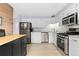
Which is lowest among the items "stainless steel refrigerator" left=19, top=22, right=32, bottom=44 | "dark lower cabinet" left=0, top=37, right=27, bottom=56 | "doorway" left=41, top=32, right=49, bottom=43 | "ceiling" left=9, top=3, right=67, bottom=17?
"doorway" left=41, top=32, right=49, bottom=43

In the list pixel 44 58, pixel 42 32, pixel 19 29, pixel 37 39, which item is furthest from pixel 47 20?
pixel 44 58

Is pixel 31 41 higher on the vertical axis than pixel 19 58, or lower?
lower

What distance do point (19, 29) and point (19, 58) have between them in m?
8.93

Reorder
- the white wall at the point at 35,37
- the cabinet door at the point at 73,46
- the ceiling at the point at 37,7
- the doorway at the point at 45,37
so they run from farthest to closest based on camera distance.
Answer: the doorway at the point at 45,37
the white wall at the point at 35,37
the ceiling at the point at 37,7
the cabinet door at the point at 73,46

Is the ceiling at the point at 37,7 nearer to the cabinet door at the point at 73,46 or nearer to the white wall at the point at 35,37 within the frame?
the cabinet door at the point at 73,46

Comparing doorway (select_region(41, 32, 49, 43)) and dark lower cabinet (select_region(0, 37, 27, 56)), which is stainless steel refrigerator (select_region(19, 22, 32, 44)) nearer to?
→ doorway (select_region(41, 32, 49, 43))

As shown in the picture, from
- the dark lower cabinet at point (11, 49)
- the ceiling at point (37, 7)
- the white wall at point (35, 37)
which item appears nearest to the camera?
the dark lower cabinet at point (11, 49)

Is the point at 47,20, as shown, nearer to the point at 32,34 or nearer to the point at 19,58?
Result: the point at 32,34

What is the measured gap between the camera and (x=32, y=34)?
10703 millimetres

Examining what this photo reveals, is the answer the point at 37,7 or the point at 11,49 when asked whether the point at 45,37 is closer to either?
the point at 37,7

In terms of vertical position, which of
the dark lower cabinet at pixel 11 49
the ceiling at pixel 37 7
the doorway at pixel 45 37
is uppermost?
the ceiling at pixel 37 7

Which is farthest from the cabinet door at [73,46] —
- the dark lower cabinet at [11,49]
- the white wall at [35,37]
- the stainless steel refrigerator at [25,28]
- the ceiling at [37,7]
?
the white wall at [35,37]

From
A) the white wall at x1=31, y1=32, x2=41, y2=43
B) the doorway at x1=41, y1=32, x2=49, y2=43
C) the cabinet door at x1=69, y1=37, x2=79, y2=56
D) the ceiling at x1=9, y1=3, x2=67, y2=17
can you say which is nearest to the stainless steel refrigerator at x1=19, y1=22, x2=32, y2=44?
the white wall at x1=31, y1=32, x2=41, y2=43

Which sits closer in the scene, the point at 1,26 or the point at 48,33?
the point at 1,26
